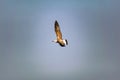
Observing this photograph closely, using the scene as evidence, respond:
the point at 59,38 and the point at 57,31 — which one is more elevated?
the point at 57,31

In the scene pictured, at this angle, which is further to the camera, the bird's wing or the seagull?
the bird's wing

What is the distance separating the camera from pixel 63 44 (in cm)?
1077

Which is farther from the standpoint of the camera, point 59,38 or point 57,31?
point 59,38

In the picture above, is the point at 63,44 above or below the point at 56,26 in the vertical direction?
below

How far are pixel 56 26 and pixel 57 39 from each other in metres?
0.83

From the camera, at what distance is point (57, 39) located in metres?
11.4

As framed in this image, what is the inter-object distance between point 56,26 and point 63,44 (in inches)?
37.1

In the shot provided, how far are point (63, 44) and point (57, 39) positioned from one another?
714 millimetres

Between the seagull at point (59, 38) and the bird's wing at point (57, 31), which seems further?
the bird's wing at point (57, 31)

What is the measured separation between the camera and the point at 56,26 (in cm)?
1084
